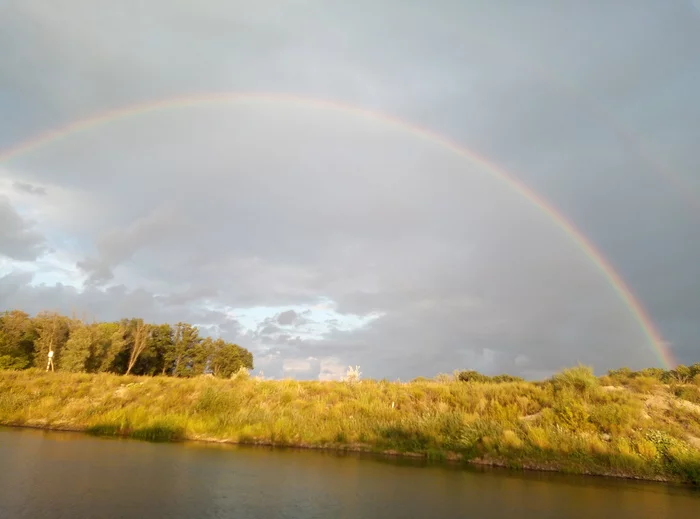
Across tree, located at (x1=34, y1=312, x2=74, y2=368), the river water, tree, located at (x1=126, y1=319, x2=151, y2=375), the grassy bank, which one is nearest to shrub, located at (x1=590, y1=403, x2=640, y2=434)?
the grassy bank

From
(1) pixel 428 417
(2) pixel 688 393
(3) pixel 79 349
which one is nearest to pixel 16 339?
(3) pixel 79 349

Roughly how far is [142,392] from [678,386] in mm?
29279

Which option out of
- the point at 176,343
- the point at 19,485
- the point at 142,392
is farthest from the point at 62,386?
the point at 176,343

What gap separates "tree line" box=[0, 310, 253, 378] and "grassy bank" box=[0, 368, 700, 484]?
2094cm

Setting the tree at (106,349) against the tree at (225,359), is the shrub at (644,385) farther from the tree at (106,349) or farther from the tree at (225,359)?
the tree at (225,359)

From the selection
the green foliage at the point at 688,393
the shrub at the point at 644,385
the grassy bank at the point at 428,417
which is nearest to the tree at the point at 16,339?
the grassy bank at the point at 428,417

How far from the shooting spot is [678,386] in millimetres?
25281

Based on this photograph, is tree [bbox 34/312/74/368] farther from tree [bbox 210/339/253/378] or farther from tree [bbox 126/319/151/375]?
tree [bbox 210/339/253/378]

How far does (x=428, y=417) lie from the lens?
22.2 m

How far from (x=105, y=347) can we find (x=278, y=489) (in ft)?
163

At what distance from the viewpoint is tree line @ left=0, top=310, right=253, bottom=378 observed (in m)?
47.8

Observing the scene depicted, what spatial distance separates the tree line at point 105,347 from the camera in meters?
47.8

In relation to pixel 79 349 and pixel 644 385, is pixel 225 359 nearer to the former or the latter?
pixel 79 349

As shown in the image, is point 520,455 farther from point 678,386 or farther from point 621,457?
point 678,386
